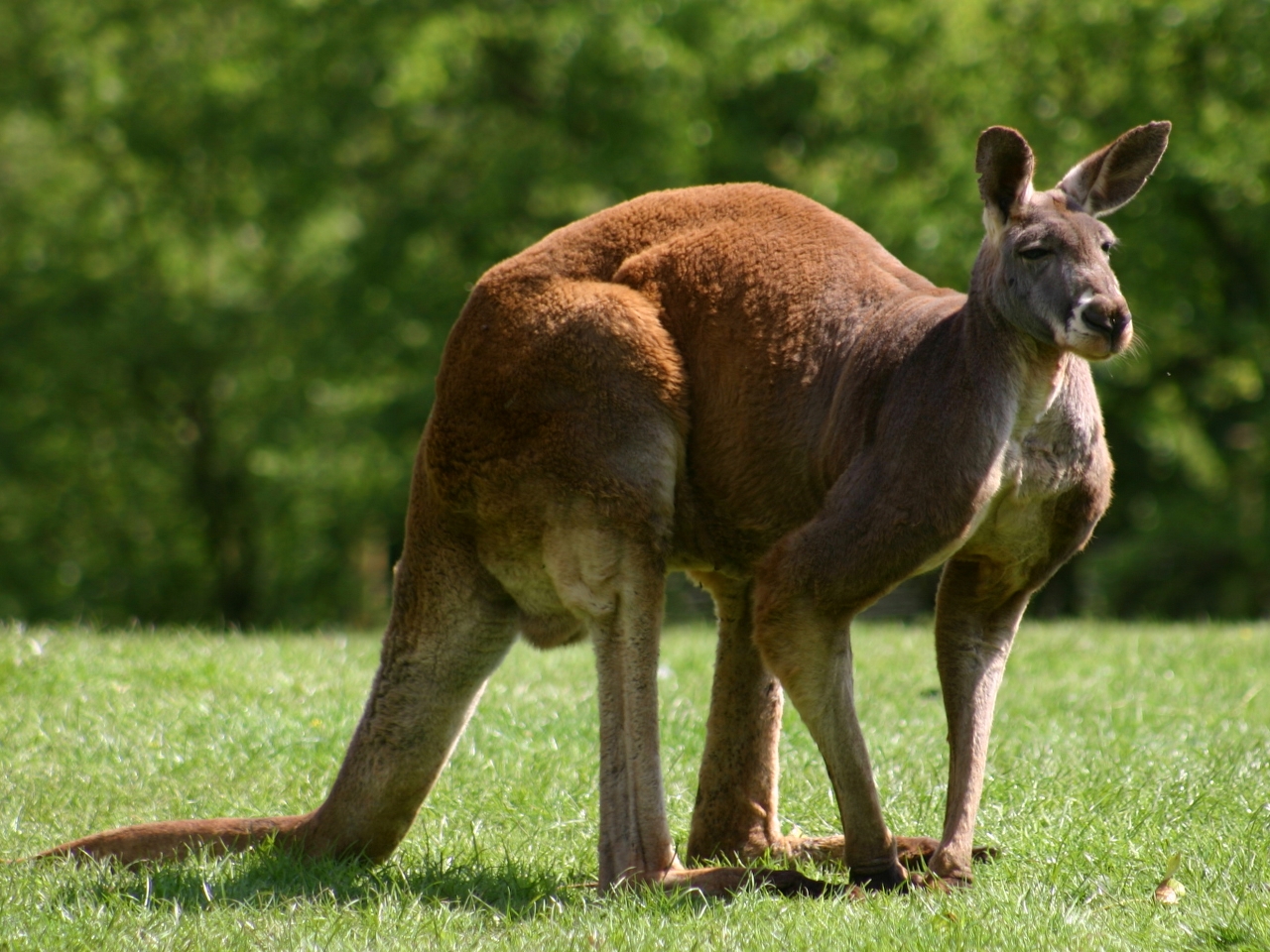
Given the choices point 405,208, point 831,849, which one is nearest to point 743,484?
point 831,849

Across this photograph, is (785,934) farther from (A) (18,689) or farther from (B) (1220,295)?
(B) (1220,295)

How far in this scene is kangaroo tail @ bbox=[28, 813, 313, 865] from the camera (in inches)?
194

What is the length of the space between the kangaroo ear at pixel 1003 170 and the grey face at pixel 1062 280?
0.13ft

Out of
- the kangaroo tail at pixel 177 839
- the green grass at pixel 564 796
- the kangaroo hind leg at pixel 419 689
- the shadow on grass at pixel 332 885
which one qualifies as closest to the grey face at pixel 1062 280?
the green grass at pixel 564 796

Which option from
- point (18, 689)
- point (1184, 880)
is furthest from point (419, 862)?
point (18, 689)

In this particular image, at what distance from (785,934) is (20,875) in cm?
226

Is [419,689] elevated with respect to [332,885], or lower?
elevated

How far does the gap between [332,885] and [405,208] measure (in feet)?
52.3

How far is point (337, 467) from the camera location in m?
21.5

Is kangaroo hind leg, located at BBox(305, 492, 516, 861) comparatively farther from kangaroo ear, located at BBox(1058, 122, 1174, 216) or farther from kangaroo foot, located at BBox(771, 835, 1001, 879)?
kangaroo ear, located at BBox(1058, 122, 1174, 216)

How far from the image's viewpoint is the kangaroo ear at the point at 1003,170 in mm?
4293

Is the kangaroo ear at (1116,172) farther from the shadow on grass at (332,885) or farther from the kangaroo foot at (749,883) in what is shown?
the shadow on grass at (332,885)

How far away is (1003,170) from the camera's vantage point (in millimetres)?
4352

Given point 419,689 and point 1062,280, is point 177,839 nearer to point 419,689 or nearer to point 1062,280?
point 419,689
